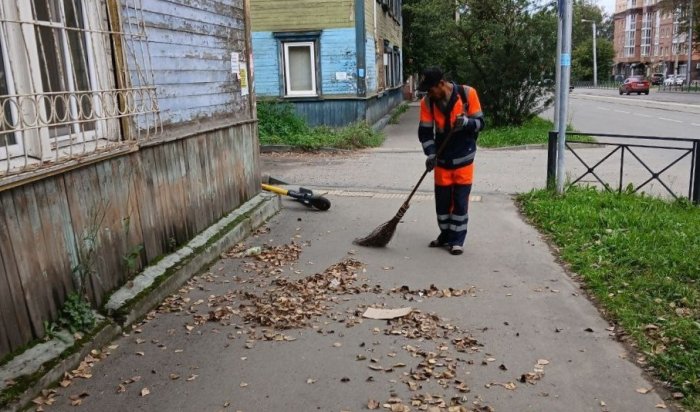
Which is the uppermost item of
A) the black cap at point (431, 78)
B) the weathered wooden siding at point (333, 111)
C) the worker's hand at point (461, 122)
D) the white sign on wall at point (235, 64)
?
the white sign on wall at point (235, 64)

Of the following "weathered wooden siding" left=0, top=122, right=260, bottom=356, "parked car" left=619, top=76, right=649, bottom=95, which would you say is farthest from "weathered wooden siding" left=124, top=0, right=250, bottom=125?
"parked car" left=619, top=76, right=649, bottom=95

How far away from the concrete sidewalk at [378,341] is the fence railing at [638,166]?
2364mm

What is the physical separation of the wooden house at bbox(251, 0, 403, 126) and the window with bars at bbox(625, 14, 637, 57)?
314 feet

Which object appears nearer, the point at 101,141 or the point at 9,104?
the point at 9,104

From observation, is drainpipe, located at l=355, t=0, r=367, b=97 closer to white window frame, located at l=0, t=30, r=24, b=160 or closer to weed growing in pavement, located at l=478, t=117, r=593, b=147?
weed growing in pavement, located at l=478, t=117, r=593, b=147

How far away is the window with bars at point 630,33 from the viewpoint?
9788 cm

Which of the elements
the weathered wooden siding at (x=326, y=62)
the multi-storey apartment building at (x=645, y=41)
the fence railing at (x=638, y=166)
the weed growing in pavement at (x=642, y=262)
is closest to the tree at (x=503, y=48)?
the fence railing at (x=638, y=166)

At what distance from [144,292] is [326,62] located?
512 inches

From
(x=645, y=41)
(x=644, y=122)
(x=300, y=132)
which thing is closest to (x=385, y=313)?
(x=300, y=132)

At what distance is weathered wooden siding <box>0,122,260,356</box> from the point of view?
3.56 meters

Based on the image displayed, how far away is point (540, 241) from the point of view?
269 inches

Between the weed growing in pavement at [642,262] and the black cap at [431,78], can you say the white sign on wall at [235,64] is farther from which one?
the weed growing in pavement at [642,262]

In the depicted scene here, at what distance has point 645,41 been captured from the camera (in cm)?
9431

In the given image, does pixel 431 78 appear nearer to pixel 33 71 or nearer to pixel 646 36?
pixel 33 71
